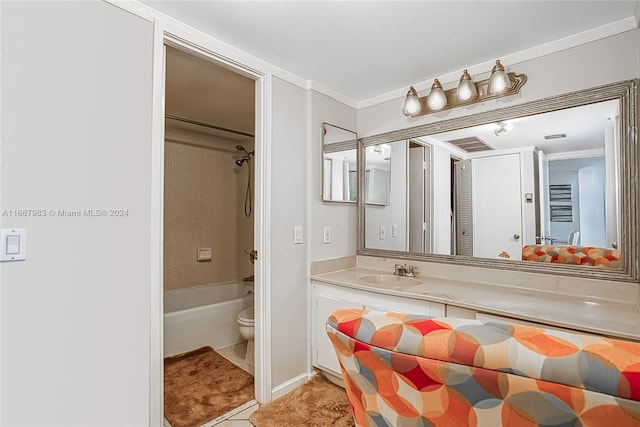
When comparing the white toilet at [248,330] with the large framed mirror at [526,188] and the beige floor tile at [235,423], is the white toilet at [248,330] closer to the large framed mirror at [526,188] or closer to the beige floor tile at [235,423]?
the beige floor tile at [235,423]

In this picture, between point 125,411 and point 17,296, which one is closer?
point 17,296

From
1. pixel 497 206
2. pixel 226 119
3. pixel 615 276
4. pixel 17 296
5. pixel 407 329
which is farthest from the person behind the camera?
pixel 226 119

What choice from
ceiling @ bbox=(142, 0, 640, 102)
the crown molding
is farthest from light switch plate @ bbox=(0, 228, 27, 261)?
ceiling @ bbox=(142, 0, 640, 102)

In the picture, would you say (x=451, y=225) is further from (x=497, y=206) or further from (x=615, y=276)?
(x=615, y=276)

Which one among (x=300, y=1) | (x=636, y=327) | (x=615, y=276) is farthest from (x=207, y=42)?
(x=615, y=276)

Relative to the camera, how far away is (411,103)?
2.31 metres

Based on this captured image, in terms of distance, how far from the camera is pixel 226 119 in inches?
128

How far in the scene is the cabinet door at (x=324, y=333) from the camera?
84.1 inches

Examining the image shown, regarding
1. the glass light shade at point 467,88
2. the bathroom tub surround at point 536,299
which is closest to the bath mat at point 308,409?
the bathroom tub surround at point 536,299

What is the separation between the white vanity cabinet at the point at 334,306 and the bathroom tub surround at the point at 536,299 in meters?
0.05

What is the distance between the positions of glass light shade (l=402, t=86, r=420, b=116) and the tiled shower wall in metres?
2.23

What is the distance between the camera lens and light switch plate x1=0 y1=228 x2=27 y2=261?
1143 mm

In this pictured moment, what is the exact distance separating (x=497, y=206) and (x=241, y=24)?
6.47 feet

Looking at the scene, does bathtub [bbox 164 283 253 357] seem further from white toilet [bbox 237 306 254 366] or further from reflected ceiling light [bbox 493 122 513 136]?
reflected ceiling light [bbox 493 122 513 136]
